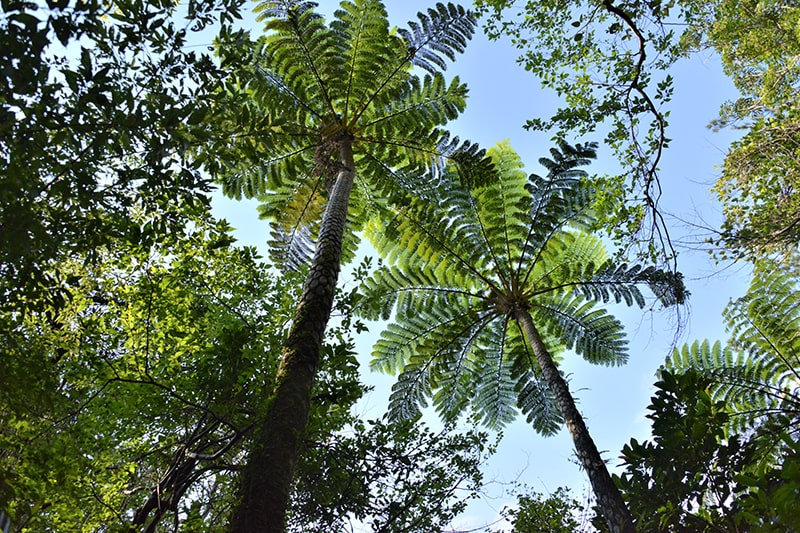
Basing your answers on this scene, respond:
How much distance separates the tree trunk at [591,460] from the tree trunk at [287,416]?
2.93 m

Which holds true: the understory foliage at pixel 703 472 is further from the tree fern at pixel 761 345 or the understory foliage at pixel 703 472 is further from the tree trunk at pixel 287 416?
the tree fern at pixel 761 345

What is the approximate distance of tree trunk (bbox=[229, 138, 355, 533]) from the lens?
2.83 metres

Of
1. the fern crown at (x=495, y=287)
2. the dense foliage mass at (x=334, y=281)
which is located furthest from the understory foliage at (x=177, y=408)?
the fern crown at (x=495, y=287)

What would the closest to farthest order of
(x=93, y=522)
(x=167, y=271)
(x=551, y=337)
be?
(x=93, y=522)
(x=167, y=271)
(x=551, y=337)

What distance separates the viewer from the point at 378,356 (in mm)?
10711

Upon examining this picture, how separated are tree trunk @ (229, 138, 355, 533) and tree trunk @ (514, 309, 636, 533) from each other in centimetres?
293

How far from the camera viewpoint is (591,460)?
605 centimetres

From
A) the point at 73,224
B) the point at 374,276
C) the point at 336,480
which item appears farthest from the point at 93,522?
the point at 374,276

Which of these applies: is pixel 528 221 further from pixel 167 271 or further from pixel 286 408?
pixel 286 408

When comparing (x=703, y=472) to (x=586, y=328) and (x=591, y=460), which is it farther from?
(x=586, y=328)

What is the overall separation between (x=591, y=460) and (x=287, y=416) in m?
4.24

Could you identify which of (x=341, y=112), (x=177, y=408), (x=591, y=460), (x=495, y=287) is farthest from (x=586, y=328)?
(x=177, y=408)

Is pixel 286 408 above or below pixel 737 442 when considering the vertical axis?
above

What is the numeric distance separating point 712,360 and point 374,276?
6.58 metres
